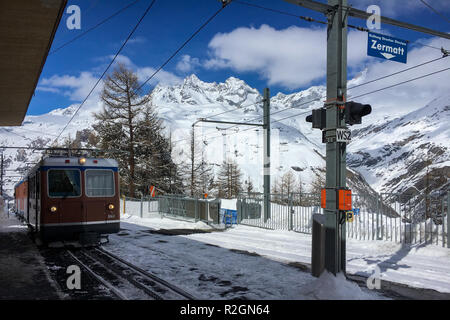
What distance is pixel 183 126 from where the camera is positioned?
175000 mm

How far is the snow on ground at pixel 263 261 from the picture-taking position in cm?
738

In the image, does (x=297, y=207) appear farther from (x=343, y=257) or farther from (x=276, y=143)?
(x=276, y=143)

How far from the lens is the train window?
465 inches

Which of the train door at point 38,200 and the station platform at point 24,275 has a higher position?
the train door at point 38,200

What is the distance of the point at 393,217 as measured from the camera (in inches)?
480

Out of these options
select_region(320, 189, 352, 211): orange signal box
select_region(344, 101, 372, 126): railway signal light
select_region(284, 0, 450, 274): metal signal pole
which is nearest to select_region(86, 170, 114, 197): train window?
select_region(284, 0, 450, 274): metal signal pole

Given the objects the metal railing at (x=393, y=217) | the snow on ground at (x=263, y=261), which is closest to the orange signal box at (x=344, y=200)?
the snow on ground at (x=263, y=261)

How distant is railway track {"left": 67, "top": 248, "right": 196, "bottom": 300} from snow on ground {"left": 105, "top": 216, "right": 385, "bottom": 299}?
30 centimetres

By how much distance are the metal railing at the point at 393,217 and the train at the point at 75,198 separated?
8.04m

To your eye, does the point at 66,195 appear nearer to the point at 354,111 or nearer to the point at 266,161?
the point at 354,111

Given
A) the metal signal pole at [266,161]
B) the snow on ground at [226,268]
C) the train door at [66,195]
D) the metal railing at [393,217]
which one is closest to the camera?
the snow on ground at [226,268]

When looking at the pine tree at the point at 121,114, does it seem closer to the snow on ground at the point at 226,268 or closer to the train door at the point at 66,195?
the snow on ground at the point at 226,268

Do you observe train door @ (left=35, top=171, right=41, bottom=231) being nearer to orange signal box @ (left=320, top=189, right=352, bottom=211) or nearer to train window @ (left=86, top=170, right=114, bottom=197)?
train window @ (left=86, top=170, right=114, bottom=197)

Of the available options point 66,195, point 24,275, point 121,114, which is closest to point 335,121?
point 24,275
